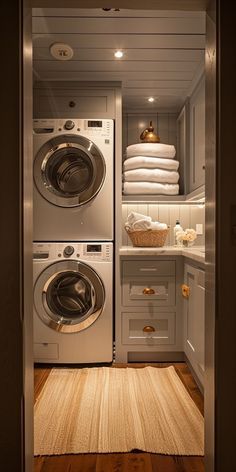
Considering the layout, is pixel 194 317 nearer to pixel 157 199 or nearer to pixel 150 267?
pixel 150 267

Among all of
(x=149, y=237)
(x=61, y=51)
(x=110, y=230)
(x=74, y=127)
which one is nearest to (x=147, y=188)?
(x=149, y=237)

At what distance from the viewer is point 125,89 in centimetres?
313

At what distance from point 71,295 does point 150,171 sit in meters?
1.25

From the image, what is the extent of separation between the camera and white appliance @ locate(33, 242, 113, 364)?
2.81 m

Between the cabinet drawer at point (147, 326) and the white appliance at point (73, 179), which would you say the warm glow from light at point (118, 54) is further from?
the cabinet drawer at point (147, 326)

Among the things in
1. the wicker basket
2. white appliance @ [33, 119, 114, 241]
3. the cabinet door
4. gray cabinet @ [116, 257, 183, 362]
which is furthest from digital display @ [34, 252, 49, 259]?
the cabinet door

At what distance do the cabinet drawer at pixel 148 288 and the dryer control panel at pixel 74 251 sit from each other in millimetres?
283

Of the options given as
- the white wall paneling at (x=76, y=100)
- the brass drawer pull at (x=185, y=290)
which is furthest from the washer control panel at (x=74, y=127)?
the brass drawer pull at (x=185, y=290)

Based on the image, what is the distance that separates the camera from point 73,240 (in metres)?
2.88

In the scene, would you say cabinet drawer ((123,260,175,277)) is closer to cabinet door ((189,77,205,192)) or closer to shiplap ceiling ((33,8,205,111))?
cabinet door ((189,77,205,192))
